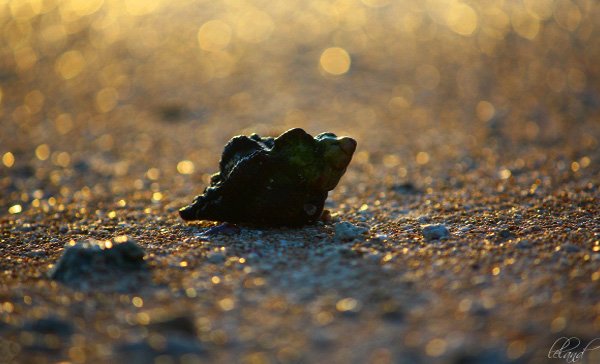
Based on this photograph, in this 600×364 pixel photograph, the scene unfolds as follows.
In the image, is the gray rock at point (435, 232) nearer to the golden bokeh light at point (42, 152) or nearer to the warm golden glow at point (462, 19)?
the golden bokeh light at point (42, 152)

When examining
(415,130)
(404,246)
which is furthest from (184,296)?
(415,130)

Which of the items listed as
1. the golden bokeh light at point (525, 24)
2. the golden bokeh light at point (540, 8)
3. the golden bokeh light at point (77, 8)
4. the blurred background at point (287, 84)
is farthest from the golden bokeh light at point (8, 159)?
the golden bokeh light at point (540, 8)

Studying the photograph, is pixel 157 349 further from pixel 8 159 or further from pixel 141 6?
pixel 141 6

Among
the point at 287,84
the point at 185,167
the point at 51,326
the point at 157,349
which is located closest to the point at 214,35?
the point at 287,84

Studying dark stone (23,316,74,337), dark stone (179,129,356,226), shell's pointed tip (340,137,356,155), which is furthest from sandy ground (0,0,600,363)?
shell's pointed tip (340,137,356,155)

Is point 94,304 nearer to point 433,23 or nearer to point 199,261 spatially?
point 199,261

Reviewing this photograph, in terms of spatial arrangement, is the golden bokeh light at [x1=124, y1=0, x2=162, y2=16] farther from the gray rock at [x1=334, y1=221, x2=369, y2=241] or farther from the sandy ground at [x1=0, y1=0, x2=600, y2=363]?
the gray rock at [x1=334, y1=221, x2=369, y2=241]
